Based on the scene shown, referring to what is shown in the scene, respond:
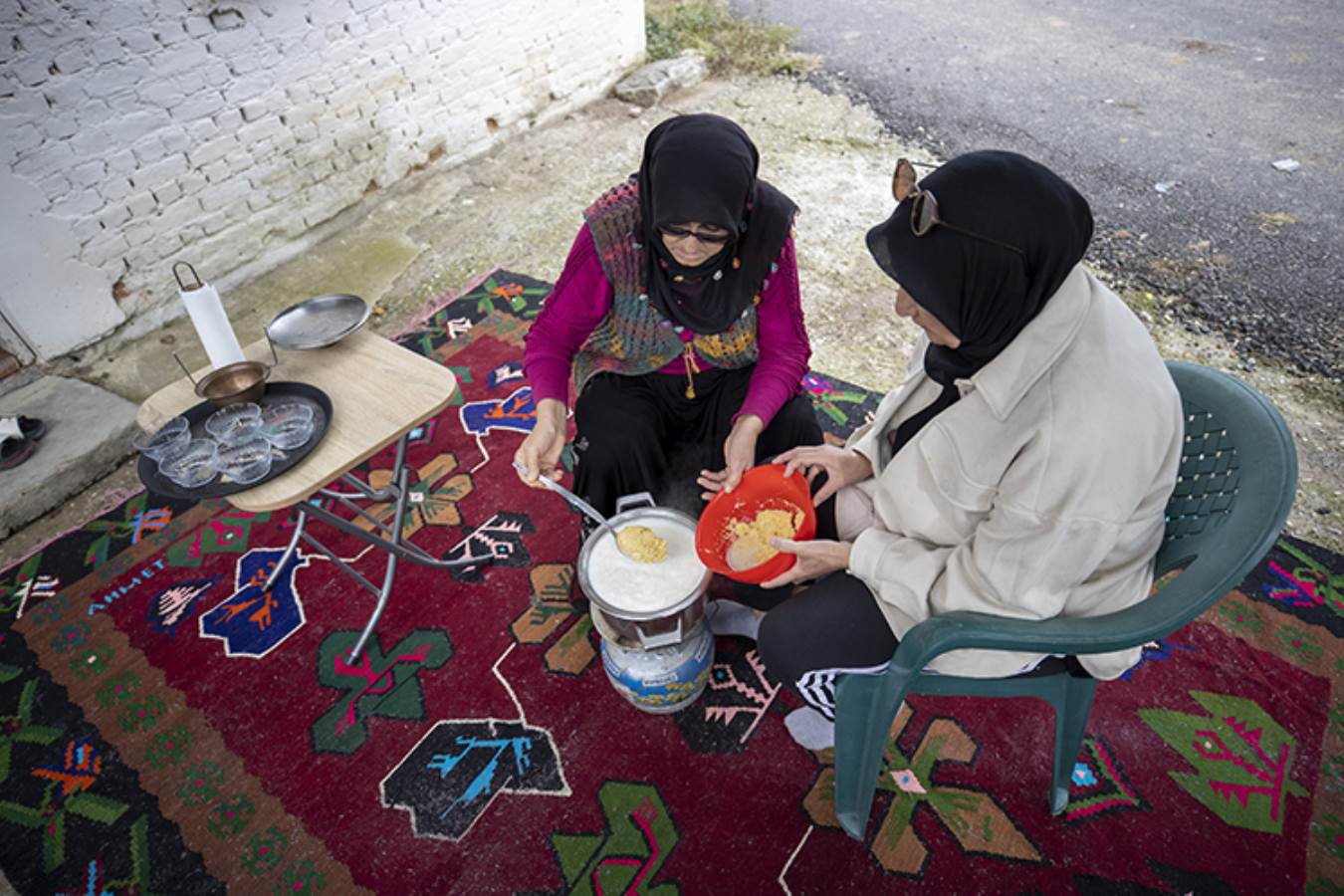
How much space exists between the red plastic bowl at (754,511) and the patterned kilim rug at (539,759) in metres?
0.60

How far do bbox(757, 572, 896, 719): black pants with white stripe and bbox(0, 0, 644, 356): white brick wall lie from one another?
363 centimetres

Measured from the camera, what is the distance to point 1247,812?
1873mm

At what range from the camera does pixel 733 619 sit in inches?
90.4

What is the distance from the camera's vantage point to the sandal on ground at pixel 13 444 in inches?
116

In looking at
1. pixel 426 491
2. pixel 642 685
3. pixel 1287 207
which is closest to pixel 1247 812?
pixel 642 685

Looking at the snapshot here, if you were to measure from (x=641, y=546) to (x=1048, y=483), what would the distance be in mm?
947

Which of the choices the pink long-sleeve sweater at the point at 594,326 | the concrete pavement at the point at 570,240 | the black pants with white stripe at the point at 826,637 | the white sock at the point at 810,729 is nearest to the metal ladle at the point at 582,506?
the pink long-sleeve sweater at the point at 594,326

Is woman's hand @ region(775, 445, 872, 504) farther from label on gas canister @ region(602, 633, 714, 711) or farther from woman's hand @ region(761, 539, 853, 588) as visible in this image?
label on gas canister @ region(602, 633, 714, 711)

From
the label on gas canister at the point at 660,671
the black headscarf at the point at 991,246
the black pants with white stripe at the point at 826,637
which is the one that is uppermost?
the black headscarf at the point at 991,246

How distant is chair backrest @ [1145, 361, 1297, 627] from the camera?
1273 mm

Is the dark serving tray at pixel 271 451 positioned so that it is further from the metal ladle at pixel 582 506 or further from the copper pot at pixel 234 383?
the metal ladle at pixel 582 506

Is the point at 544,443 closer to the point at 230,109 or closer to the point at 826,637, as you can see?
the point at 826,637

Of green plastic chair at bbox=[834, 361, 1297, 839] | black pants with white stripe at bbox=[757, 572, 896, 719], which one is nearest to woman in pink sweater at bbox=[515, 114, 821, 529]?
black pants with white stripe at bbox=[757, 572, 896, 719]

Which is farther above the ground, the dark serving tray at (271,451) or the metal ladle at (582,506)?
the dark serving tray at (271,451)
